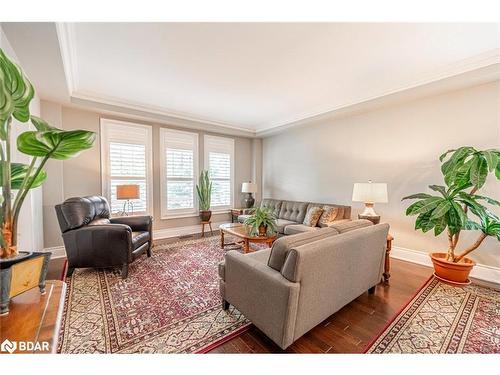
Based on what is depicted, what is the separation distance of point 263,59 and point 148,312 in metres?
2.94

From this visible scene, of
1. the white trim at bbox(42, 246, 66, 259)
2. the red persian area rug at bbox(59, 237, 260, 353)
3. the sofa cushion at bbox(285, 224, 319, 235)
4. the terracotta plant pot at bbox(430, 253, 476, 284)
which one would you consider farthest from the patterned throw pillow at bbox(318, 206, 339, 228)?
the white trim at bbox(42, 246, 66, 259)

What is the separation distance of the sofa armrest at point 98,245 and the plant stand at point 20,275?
5.03 feet

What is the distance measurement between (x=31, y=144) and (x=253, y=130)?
4922 mm

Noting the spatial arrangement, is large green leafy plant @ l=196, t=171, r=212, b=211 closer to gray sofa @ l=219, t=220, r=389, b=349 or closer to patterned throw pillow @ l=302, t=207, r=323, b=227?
patterned throw pillow @ l=302, t=207, r=323, b=227

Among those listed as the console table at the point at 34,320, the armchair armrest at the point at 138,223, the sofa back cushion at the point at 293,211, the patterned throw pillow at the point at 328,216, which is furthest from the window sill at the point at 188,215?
the console table at the point at 34,320

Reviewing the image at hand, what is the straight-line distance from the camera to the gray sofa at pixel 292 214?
12.5 feet

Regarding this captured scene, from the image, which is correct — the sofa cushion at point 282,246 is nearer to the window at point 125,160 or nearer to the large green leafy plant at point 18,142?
the large green leafy plant at point 18,142

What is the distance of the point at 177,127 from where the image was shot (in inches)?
184

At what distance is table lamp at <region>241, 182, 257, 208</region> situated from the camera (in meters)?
5.19

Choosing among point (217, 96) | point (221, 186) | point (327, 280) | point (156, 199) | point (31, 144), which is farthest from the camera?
point (221, 186)

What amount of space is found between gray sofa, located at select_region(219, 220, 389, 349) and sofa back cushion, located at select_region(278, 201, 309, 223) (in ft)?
7.21
